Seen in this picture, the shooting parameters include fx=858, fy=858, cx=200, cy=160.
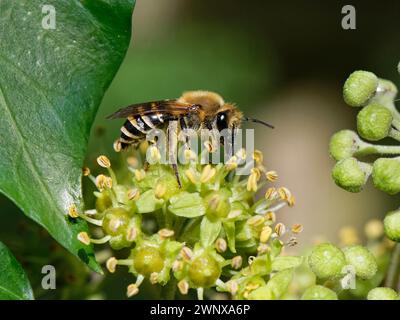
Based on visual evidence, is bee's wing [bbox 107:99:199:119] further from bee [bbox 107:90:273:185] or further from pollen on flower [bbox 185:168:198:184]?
pollen on flower [bbox 185:168:198:184]

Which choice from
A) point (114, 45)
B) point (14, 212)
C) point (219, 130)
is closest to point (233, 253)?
point (219, 130)

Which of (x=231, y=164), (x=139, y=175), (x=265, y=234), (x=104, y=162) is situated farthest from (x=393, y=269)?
(x=104, y=162)

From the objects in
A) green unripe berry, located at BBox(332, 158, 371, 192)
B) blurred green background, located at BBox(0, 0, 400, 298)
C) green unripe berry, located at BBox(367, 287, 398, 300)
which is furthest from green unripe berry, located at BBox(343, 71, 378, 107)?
blurred green background, located at BBox(0, 0, 400, 298)

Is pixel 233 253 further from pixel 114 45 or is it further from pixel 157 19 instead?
pixel 157 19

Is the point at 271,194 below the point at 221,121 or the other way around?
below

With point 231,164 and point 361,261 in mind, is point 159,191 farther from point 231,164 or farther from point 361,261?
point 361,261
